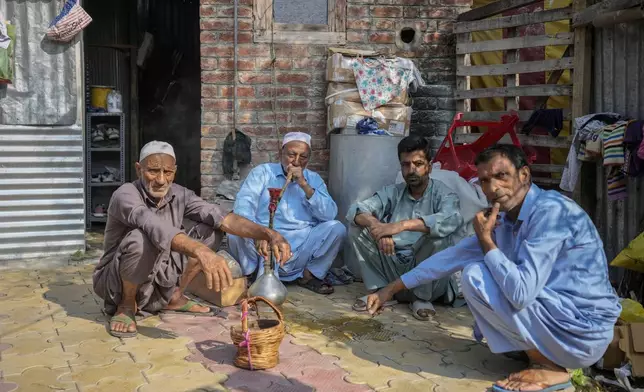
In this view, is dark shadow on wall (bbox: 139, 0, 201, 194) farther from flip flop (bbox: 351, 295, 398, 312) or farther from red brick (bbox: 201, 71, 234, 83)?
flip flop (bbox: 351, 295, 398, 312)

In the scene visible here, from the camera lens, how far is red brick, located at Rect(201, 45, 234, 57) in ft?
21.0

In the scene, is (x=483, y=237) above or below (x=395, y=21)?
below

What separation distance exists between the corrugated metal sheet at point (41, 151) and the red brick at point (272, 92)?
157 cm

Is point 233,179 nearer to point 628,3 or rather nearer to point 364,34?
point 364,34

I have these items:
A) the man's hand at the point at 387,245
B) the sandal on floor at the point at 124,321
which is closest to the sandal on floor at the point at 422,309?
the man's hand at the point at 387,245

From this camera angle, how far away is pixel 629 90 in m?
4.98

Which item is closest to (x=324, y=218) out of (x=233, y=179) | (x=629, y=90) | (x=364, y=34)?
(x=233, y=179)

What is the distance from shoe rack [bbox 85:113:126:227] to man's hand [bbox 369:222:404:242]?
4.24m

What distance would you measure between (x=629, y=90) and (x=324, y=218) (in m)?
2.42

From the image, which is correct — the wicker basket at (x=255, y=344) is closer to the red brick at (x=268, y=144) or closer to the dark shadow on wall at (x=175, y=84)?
the red brick at (x=268, y=144)

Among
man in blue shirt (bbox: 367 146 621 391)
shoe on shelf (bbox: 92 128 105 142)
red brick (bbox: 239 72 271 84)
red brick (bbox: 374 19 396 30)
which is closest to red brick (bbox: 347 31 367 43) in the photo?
red brick (bbox: 374 19 396 30)

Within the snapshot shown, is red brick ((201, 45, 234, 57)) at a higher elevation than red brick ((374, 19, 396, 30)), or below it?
below

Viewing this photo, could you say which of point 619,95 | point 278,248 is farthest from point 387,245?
point 619,95

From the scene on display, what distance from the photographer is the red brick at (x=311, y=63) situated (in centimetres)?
650
